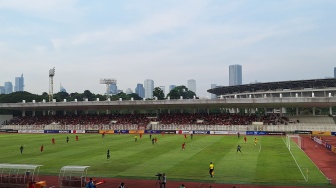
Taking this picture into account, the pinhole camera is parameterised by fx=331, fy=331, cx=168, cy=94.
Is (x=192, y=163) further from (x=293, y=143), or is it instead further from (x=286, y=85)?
(x=286, y=85)

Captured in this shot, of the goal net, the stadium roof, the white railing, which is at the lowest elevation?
the goal net

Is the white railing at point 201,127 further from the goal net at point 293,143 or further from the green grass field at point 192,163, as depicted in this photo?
the green grass field at point 192,163

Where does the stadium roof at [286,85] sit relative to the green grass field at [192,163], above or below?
above

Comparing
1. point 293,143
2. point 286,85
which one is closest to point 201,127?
point 293,143

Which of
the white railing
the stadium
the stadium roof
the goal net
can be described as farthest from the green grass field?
the stadium roof

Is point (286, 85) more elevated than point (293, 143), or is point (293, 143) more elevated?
point (286, 85)

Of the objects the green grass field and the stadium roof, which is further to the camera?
the stadium roof

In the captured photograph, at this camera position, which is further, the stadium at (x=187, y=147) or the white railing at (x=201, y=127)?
the white railing at (x=201, y=127)

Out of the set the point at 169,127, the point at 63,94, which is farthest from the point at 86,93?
the point at 169,127

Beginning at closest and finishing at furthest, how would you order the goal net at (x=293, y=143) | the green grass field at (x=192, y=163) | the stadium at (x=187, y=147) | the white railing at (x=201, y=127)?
the green grass field at (x=192, y=163), the stadium at (x=187, y=147), the goal net at (x=293, y=143), the white railing at (x=201, y=127)

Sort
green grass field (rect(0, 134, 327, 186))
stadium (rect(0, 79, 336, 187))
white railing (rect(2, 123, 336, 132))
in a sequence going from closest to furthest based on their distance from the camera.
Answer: green grass field (rect(0, 134, 327, 186))
stadium (rect(0, 79, 336, 187))
white railing (rect(2, 123, 336, 132))

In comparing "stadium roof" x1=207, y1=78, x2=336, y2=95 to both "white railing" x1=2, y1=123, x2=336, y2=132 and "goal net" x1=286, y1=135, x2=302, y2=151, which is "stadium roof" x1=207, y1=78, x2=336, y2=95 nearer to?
"white railing" x1=2, y1=123, x2=336, y2=132

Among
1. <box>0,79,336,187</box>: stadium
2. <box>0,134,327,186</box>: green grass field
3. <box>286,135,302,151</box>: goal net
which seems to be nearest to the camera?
<box>0,134,327,186</box>: green grass field

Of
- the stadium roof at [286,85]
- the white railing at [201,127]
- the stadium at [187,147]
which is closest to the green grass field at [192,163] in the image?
the stadium at [187,147]
